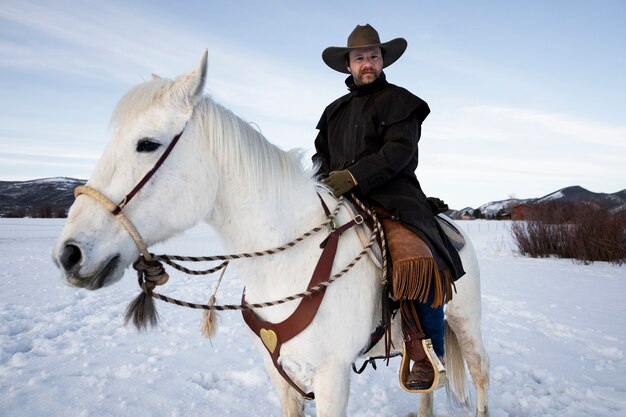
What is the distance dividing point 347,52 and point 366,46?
7.7 inches

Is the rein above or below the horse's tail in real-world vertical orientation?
above

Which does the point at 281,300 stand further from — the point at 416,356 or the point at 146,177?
the point at 416,356

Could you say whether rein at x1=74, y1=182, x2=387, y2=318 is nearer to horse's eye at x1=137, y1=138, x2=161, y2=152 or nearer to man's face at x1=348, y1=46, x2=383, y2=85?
horse's eye at x1=137, y1=138, x2=161, y2=152

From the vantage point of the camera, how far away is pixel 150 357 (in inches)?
164

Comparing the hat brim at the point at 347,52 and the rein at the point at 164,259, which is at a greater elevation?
the hat brim at the point at 347,52

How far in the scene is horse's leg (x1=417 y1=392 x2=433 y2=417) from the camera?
10.3 ft

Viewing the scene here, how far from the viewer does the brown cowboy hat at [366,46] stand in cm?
243

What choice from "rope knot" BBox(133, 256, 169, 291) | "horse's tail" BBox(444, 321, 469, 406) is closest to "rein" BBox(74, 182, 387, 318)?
"rope knot" BBox(133, 256, 169, 291)

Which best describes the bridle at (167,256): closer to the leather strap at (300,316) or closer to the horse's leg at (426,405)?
the leather strap at (300,316)

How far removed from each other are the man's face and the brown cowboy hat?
0.19ft

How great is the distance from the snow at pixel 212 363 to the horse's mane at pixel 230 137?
97.2 inches

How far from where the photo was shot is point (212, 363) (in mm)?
4102

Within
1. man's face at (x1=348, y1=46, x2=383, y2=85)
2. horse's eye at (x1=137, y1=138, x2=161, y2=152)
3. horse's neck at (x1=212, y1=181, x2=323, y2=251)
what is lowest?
horse's neck at (x1=212, y1=181, x2=323, y2=251)

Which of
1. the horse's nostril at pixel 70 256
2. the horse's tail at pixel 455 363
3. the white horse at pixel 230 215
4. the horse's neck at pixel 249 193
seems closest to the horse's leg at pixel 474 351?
the horse's tail at pixel 455 363
